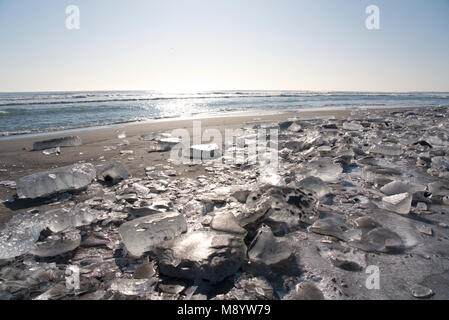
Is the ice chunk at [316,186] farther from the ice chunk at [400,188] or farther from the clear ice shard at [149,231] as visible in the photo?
the clear ice shard at [149,231]

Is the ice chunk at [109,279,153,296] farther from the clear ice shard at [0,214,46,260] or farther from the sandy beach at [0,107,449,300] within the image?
the clear ice shard at [0,214,46,260]

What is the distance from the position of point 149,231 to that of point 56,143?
4092mm

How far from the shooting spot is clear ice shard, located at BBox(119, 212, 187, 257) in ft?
4.54

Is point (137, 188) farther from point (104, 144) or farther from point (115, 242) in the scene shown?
point (104, 144)

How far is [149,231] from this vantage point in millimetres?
1412

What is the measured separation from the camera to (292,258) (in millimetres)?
1299

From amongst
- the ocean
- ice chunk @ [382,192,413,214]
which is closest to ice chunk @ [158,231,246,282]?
ice chunk @ [382,192,413,214]

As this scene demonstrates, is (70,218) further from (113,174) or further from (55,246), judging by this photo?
(113,174)

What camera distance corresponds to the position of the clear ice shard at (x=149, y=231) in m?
1.38

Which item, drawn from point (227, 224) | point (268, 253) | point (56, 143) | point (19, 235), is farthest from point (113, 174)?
point (56, 143)

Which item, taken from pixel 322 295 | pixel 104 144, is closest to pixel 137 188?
pixel 322 295

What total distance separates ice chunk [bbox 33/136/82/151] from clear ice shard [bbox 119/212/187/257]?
12.9 ft
